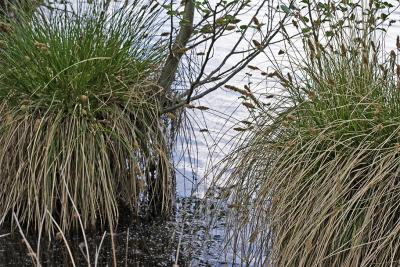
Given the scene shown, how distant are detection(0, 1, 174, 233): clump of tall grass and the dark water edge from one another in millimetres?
120

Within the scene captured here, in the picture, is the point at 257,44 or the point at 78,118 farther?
the point at 78,118

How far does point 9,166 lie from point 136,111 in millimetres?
820

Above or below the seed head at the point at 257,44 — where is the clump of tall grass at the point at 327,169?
below

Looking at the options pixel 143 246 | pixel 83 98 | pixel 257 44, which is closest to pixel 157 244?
pixel 143 246

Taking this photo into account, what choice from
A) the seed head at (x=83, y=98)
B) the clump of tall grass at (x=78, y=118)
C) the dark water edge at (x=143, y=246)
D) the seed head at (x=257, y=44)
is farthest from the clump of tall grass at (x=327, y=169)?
the seed head at (x=83, y=98)

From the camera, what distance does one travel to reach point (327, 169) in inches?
138

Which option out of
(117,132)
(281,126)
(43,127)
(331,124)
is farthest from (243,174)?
(43,127)

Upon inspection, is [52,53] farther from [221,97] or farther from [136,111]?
[221,97]

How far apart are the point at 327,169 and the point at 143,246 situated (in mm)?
1596

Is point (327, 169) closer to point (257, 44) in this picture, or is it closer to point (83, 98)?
point (257, 44)

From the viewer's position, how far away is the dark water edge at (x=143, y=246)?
4.42 metres

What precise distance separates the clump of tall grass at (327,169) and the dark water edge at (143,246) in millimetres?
408

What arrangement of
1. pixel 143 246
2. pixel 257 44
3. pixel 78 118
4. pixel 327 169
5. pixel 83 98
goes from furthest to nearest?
1. pixel 143 246
2. pixel 78 118
3. pixel 83 98
4. pixel 257 44
5. pixel 327 169

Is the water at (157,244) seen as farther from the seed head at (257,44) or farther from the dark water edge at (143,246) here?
the seed head at (257,44)
